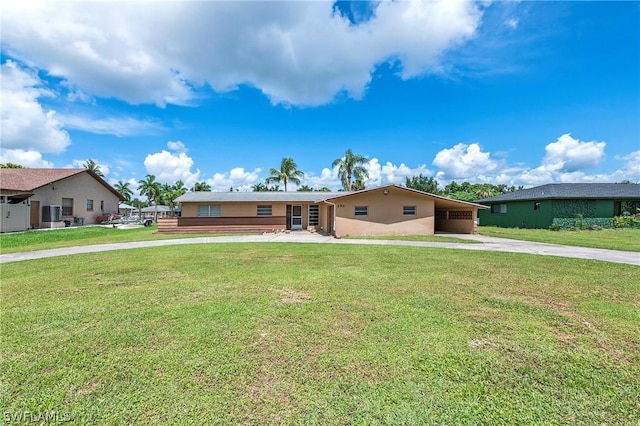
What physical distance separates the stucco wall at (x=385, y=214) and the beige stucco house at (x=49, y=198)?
20.5 metres

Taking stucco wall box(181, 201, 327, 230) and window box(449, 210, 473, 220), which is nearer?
window box(449, 210, 473, 220)

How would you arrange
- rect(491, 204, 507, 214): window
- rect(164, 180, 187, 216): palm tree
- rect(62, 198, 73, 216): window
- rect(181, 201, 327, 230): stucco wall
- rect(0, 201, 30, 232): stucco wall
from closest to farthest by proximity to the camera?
1. rect(0, 201, 30, 232): stucco wall
2. rect(181, 201, 327, 230): stucco wall
3. rect(62, 198, 73, 216): window
4. rect(491, 204, 507, 214): window
5. rect(164, 180, 187, 216): palm tree

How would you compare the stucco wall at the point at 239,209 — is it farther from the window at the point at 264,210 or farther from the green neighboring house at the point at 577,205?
the green neighboring house at the point at 577,205

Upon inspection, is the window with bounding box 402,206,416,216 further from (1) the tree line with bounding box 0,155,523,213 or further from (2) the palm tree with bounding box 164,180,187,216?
(2) the palm tree with bounding box 164,180,187,216

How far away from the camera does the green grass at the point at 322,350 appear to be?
2473 mm

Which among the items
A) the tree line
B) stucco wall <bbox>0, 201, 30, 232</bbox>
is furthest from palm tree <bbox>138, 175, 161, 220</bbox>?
stucco wall <bbox>0, 201, 30, 232</bbox>

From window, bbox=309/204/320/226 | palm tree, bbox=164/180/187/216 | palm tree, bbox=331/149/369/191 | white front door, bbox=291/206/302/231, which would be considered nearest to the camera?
white front door, bbox=291/206/302/231

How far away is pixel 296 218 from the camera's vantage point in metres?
23.1

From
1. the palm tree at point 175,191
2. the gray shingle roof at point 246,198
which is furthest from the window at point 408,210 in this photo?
the palm tree at point 175,191

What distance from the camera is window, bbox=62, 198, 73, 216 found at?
24.0 m

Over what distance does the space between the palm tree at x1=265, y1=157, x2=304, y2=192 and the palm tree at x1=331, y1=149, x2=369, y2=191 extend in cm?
536

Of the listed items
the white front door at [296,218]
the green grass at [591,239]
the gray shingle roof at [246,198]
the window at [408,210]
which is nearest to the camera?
the green grass at [591,239]

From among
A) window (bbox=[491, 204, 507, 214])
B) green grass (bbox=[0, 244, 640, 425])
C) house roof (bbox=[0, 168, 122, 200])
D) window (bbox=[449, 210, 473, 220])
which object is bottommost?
green grass (bbox=[0, 244, 640, 425])

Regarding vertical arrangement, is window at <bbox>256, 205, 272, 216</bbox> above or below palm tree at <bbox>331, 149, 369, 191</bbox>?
below
